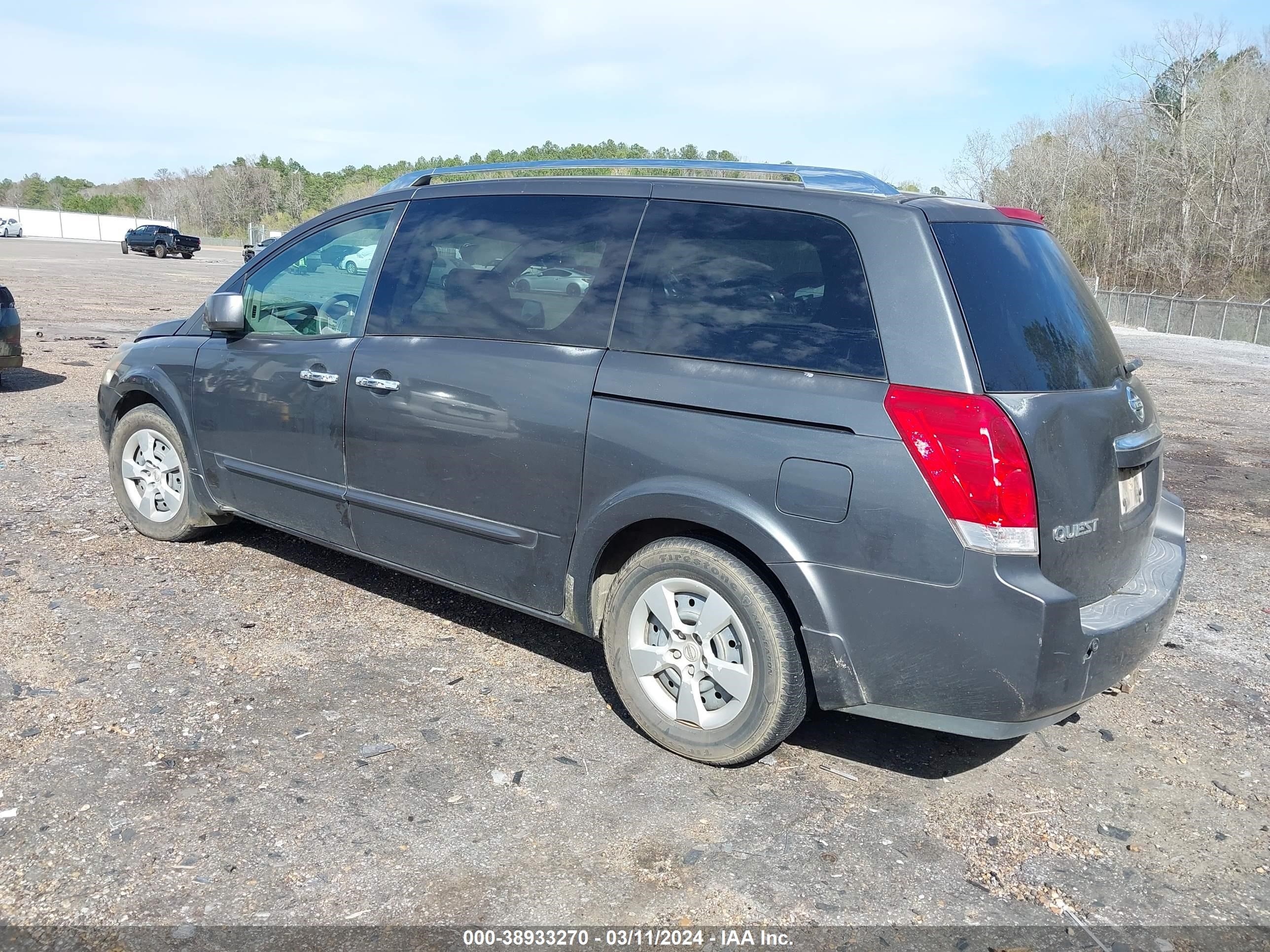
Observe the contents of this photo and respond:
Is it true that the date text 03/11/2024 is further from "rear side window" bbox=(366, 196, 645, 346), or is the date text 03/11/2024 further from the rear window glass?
"rear side window" bbox=(366, 196, 645, 346)

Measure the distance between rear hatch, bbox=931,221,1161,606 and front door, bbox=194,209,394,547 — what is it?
2.60 metres

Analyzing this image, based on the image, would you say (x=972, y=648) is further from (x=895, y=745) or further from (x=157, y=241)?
(x=157, y=241)

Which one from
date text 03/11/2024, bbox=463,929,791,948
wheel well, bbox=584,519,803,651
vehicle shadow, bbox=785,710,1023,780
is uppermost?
wheel well, bbox=584,519,803,651

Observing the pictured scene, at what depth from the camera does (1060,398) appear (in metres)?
3.18

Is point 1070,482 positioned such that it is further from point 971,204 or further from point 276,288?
point 276,288

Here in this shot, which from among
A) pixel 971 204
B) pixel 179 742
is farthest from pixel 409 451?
pixel 971 204

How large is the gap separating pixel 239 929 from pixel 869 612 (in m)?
1.94

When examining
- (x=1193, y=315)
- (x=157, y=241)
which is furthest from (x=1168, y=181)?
(x=157, y=241)

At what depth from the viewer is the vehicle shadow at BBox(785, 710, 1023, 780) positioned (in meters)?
3.69

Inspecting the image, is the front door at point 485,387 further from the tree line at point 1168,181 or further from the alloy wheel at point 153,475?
the tree line at point 1168,181

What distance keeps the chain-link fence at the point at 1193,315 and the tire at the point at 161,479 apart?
25.7 m

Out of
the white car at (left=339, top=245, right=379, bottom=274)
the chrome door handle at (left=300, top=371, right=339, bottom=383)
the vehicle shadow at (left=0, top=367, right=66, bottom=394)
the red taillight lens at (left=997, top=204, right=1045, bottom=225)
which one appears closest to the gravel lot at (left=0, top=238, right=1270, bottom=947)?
the chrome door handle at (left=300, top=371, right=339, bottom=383)

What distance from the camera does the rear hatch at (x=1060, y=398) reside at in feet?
10.1

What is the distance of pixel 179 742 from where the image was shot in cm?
356
